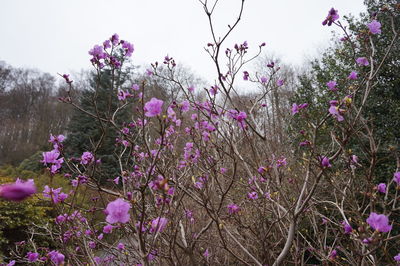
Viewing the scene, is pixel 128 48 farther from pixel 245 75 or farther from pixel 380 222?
pixel 380 222

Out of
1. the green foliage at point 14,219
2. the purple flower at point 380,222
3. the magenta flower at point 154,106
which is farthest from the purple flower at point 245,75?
the green foliage at point 14,219

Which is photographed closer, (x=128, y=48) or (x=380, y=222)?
(x=380, y=222)

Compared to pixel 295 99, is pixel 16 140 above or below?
below

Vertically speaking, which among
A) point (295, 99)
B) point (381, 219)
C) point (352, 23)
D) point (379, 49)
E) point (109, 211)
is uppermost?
point (352, 23)

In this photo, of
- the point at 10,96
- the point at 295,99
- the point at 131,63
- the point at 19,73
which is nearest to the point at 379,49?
the point at 295,99

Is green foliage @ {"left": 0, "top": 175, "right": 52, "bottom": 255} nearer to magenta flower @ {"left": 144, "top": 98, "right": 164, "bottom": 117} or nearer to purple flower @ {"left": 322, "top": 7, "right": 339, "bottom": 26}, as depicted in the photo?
magenta flower @ {"left": 144, "top": 98, "right": 164, "bottom": 117}

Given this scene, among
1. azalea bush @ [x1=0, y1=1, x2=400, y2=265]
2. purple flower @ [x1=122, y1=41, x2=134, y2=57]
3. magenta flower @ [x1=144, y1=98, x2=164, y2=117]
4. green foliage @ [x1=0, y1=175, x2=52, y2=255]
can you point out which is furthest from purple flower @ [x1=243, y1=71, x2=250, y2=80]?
green foliage @ [x1=0, y1=175, x2=52, y2=255]

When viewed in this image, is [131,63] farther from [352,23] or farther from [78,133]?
[352,23]

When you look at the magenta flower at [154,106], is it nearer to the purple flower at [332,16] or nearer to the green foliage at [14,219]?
the purple flower at [332,16]

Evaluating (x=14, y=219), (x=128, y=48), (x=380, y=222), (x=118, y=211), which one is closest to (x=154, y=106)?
(x=118, y=211)

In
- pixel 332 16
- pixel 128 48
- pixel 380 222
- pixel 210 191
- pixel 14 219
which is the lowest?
pixel 14 219

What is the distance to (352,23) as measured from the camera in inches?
224

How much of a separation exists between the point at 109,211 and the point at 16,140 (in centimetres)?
2472

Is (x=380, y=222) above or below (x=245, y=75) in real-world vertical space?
below
